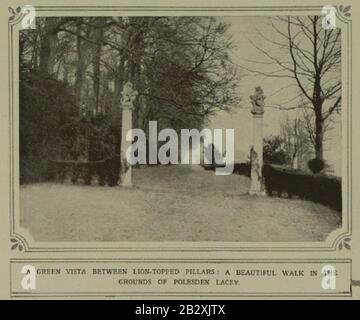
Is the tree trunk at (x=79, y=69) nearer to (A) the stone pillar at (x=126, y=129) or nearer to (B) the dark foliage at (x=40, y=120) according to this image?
(B) the dark foliage at (x=40, y=120)

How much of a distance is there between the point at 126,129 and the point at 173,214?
1.67 ft

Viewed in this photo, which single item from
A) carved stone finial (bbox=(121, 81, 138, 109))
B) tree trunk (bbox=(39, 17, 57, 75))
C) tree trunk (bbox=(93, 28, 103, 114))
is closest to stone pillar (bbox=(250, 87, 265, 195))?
carved stone finial (bbox=(121, 81, 138, 109))

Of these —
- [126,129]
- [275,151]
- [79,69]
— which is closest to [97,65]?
[79,69]

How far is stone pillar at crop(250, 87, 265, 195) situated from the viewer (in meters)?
3.12

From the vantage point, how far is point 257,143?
3.12 m

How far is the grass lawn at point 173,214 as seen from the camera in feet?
10.1

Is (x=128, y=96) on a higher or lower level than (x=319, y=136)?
higher

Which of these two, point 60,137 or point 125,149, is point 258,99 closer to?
point 125,149

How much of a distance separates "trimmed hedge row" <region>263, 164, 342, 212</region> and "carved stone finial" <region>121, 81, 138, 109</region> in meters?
0.78

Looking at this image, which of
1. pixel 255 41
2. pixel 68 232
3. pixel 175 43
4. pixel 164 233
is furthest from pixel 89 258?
pixel 255 41

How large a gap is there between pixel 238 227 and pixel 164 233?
15.0 inches

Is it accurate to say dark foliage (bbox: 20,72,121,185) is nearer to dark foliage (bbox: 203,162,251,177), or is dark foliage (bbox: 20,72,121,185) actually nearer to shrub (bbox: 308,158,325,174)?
dark foliage (bbox: 203,162,251,177)

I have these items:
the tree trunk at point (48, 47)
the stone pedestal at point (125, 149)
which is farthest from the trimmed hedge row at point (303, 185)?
the tree trunk at point (48, 47)

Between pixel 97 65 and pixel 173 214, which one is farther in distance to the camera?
pixel 97 65
